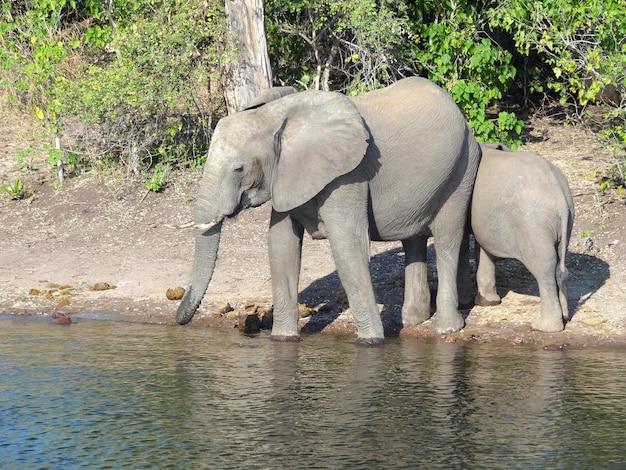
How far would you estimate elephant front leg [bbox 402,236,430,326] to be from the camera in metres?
10.8

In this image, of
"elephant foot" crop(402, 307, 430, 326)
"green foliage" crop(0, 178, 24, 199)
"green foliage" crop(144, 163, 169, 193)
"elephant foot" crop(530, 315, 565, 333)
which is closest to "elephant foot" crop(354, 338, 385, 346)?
"elephant foot" crop(402, 307, 430, 326)

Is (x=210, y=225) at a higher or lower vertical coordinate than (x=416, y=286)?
higher

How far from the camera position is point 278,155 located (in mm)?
9578

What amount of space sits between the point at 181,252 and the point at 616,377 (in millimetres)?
5582

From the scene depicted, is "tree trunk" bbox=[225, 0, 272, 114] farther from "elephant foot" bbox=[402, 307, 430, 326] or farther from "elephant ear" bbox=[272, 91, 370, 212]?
"elephant ear" bbox=[272, 91, 370, 212]

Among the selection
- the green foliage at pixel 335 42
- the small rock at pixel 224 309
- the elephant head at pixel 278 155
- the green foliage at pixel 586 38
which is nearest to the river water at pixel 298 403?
→ the small rock at pixel 224 309

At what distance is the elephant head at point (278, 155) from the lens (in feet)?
Result: 30.8

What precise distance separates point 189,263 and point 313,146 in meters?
3.52

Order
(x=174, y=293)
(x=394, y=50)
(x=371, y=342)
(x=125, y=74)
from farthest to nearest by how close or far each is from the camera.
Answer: (x=394, y=50)
(x=125, y=74)
(x=174, y=293)
(x=371, y=342)

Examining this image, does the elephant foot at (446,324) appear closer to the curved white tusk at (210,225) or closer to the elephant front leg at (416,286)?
the elephant front leg at (416,286)

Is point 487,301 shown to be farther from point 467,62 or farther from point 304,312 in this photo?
point 467,62

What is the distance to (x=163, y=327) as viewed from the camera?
430 inches

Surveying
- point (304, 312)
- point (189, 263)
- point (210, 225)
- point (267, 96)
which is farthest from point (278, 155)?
point (189, 263)

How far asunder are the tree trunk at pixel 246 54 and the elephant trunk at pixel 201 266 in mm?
5300
